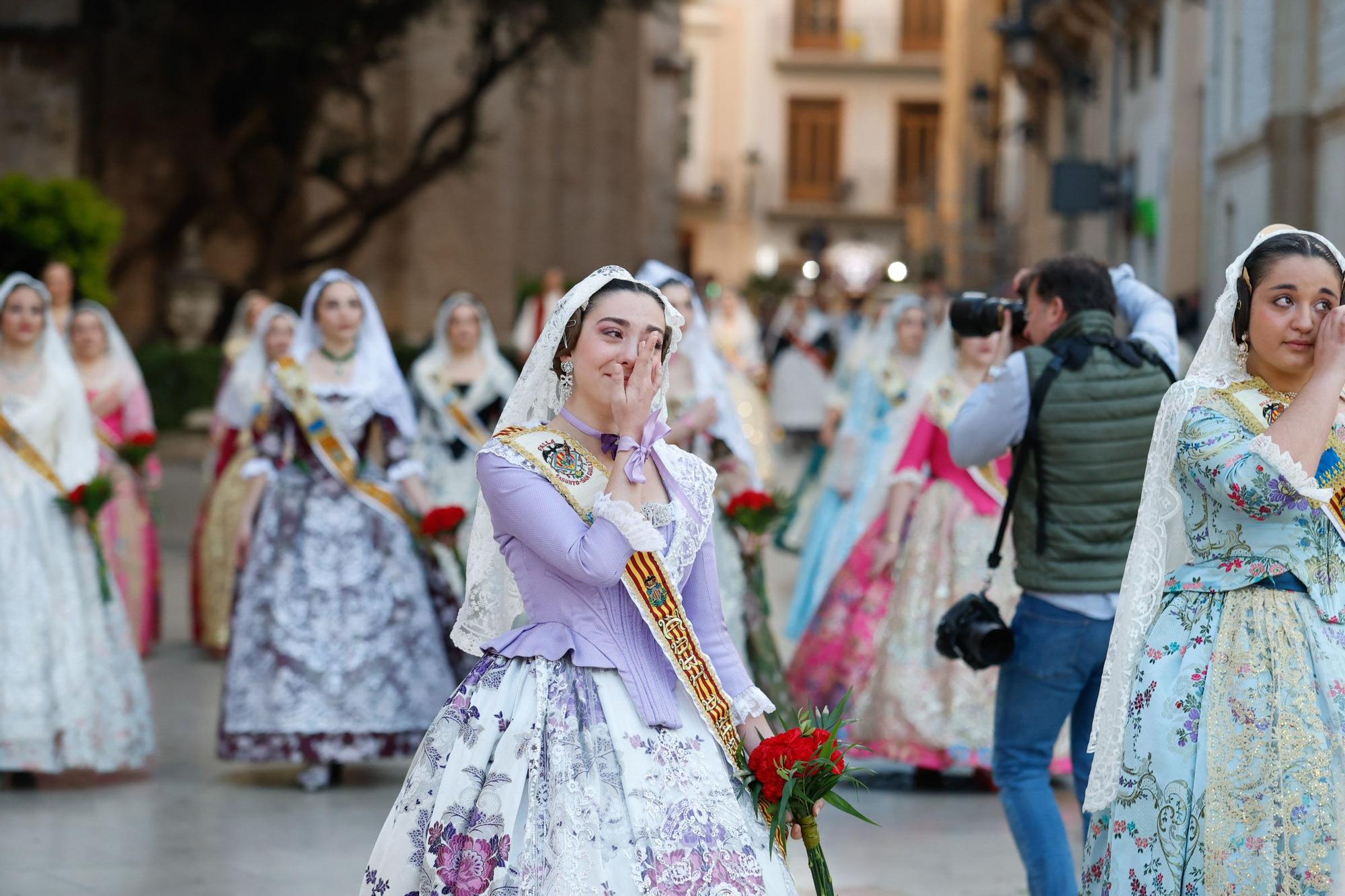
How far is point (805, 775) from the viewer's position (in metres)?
3.71

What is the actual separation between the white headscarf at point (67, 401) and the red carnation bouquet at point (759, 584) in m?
2.59

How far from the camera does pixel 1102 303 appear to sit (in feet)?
17.2

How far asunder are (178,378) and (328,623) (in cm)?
1282

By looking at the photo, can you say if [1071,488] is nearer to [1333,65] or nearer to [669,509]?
[669,509]

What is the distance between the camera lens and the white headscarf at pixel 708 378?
831 centimetres

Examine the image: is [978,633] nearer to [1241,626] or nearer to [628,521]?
[1241,626]

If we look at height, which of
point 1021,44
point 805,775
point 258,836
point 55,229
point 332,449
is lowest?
point 258,836

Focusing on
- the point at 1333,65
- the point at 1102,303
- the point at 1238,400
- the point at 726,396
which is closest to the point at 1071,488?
the point at 1102,303

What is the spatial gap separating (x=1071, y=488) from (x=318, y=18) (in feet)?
52.1

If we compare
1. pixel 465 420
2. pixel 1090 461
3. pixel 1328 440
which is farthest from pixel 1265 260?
pixel 465 420

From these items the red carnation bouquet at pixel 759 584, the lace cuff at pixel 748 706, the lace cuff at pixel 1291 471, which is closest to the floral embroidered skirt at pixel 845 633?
the red carnation bouquet at pixel 759 584

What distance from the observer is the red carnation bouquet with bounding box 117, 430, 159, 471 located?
9805mm

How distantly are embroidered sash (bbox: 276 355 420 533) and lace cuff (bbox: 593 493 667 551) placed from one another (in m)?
4.07

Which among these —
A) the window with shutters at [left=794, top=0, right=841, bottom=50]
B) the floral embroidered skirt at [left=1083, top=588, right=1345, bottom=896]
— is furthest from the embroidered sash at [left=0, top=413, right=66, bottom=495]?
the window with shutters at [left=794, top=0, right=841, bottom=50]
